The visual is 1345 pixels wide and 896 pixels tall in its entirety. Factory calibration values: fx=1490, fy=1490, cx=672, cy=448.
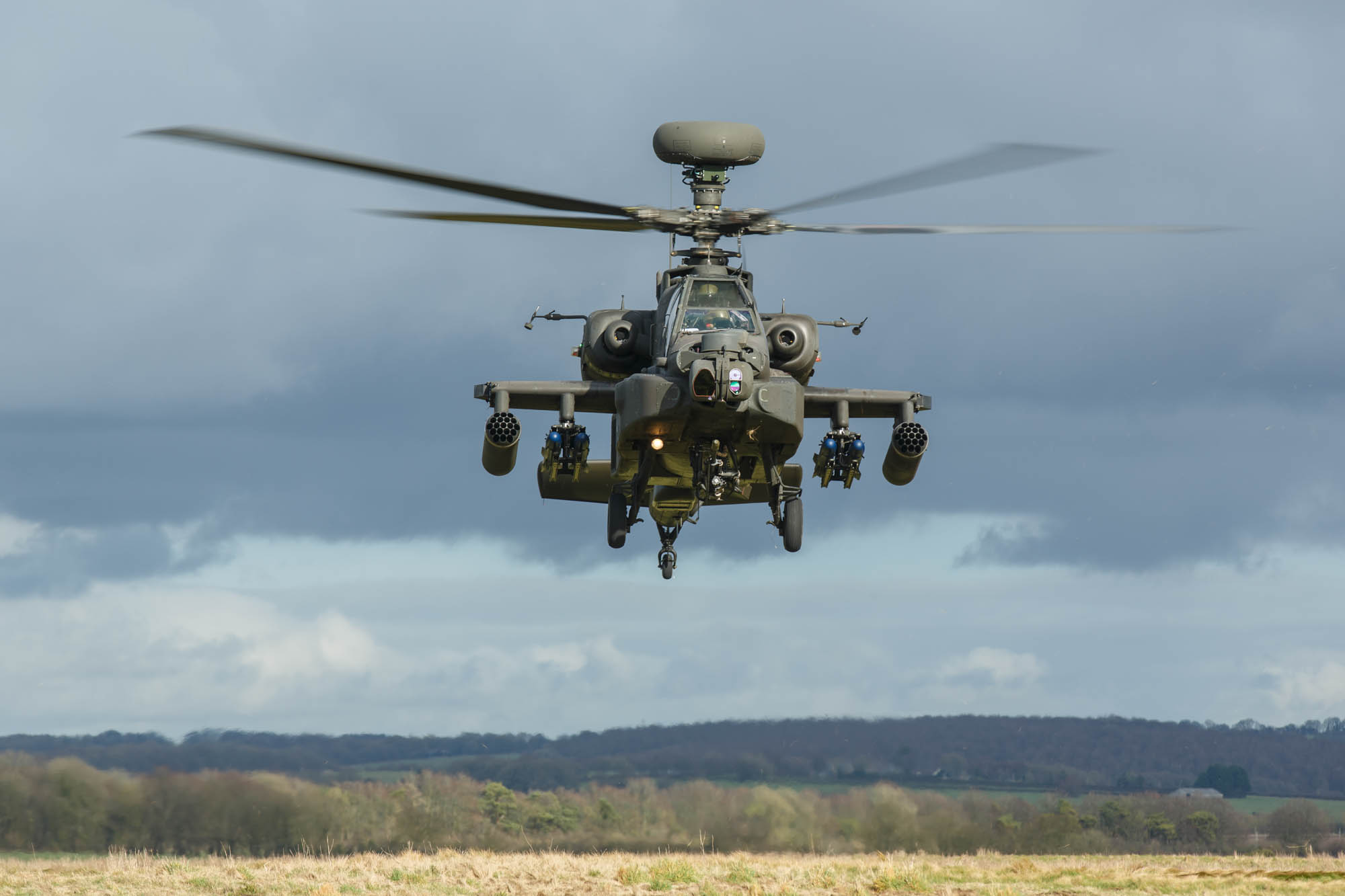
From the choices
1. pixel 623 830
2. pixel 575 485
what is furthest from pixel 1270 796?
pixel 575 485

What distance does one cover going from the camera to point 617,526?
82.9 ft

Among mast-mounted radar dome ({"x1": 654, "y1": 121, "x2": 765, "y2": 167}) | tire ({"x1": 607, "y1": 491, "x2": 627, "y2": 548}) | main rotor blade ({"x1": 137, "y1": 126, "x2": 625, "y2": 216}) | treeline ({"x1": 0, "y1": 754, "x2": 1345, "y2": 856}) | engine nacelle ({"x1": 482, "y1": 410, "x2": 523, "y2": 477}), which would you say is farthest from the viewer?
treeline ({"x1": 0, "y1": 754, "x2": 1345, "y2": 856})

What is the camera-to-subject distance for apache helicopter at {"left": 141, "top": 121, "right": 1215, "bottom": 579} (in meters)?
21.8

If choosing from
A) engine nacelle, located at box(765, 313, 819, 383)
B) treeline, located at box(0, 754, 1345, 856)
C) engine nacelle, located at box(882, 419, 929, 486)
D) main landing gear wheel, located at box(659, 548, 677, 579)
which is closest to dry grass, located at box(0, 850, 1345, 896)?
treeline, located at box(0, 754, 1345, 856)

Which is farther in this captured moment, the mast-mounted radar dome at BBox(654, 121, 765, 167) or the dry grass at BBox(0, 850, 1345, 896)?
the mast-mounted radar dome at BBox(654, 121, 765, 167)

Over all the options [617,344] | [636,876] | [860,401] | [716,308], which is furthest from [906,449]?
[636,876]

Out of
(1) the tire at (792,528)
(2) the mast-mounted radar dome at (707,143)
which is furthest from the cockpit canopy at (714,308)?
(2) the mast-mounted radar dome at (707,143)

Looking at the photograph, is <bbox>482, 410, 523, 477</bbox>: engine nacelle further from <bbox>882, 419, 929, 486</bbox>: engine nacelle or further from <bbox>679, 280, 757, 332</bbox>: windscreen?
<bbox>882, 419, 929, 486</bbox>: engine nacelle

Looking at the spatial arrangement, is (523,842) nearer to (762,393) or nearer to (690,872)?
(690,872)

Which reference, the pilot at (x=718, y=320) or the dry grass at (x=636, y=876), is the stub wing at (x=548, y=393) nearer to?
the pilot at (x=718, y=320)

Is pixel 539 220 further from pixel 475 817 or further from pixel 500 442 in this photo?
pixel 475 817

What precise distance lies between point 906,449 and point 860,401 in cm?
109

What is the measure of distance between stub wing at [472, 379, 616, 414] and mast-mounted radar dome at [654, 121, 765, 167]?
17.1 ft

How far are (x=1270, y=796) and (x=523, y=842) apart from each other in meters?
30.5
